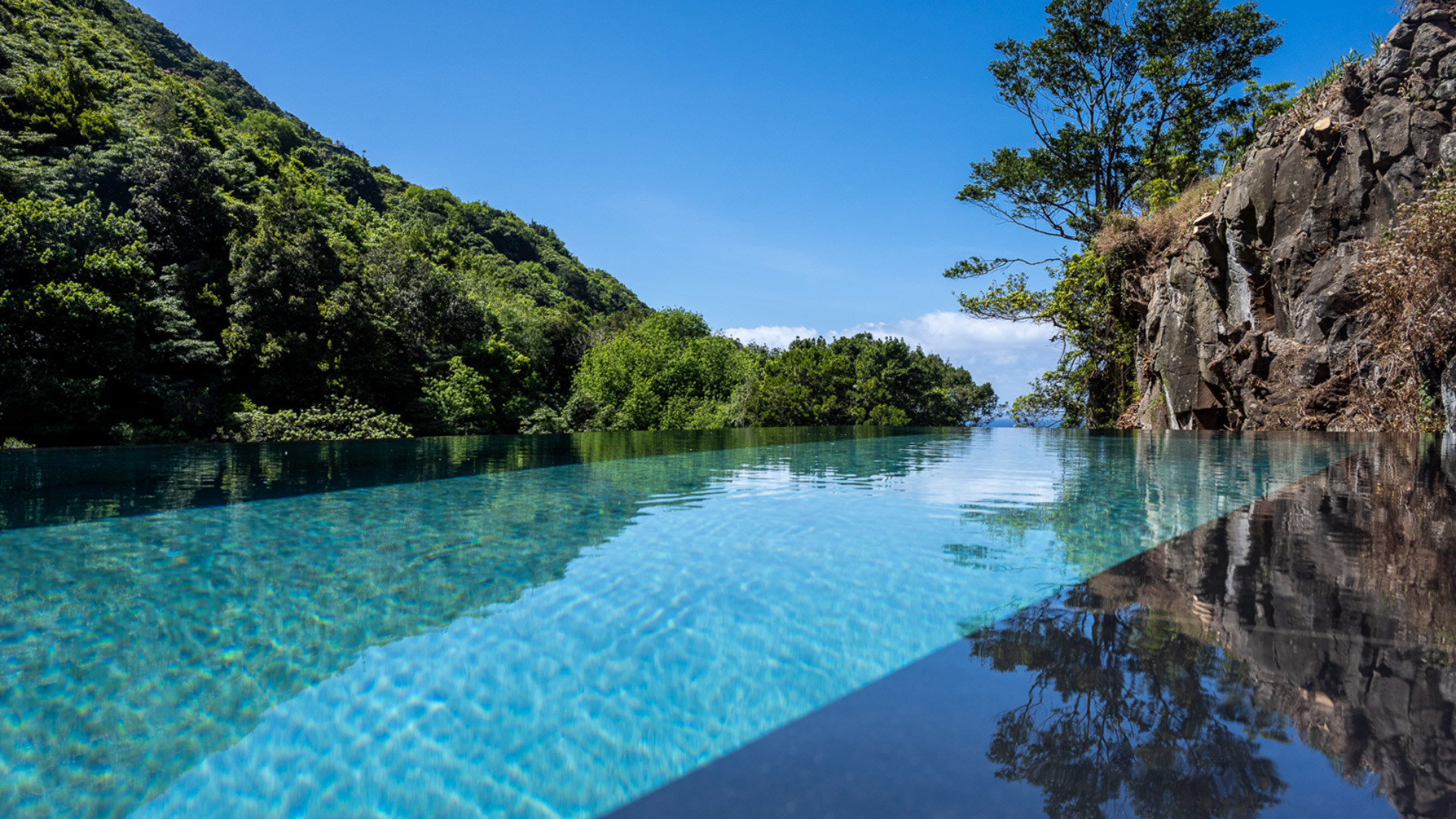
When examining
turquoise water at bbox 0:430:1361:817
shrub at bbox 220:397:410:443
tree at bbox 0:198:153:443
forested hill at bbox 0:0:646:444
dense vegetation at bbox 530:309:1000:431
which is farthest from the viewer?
dense vegetation at bbox 530:309:1000:431

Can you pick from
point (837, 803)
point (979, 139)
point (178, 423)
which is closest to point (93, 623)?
point (837, 803)

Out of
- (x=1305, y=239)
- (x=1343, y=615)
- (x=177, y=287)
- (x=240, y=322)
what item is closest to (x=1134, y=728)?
(x=1343, y=615)

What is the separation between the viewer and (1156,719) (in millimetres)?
1181

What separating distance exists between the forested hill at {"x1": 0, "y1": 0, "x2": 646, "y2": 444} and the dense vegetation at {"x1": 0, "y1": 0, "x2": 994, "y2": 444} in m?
0.06

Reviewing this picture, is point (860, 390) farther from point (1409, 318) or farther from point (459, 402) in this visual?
point (1409, 318)

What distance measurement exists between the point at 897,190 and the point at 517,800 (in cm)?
2180

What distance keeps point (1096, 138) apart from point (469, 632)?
1883cm

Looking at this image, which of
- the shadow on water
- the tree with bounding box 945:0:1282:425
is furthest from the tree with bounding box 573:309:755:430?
the shadow on water

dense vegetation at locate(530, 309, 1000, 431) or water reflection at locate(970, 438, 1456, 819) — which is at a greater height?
dense vegetation at locate(530, 309, 1000, 431)

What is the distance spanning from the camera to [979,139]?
17.3 m

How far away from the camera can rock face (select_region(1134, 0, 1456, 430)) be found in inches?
356

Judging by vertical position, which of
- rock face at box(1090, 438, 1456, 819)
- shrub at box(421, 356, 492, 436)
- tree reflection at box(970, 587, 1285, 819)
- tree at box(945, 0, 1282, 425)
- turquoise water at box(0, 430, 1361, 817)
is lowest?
turquoise water at box(0, 430, 1361, 817)

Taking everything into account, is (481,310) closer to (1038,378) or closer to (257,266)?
(257,266)

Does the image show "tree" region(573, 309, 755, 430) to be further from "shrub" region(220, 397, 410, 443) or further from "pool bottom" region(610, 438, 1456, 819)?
"pool bottom" region(610, 438, 1456, 819)
